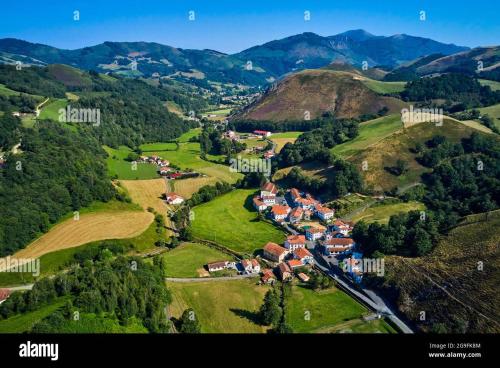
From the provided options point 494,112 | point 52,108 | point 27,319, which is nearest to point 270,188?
point 27,319

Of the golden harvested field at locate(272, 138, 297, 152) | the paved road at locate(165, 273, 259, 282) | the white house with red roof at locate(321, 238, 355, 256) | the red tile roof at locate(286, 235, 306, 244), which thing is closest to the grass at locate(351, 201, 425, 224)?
the white house with red roof at locate(321, 238, 355, 256)

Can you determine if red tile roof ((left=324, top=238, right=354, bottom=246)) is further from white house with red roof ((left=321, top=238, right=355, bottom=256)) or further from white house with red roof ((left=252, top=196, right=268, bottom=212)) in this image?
white house with red roof ((left=252, top=196, right=268, bottom=212))

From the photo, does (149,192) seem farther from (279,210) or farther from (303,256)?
(303,256)

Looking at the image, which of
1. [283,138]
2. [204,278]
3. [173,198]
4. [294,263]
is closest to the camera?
[204,278]

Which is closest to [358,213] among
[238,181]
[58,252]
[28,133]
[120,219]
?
[238,181]

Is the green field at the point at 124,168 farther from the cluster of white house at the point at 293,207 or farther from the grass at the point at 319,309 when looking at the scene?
the grass at the point at 319,309

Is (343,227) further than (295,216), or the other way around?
(295,216)

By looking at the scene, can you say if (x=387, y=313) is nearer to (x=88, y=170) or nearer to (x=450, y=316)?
(x=450, y=316)
